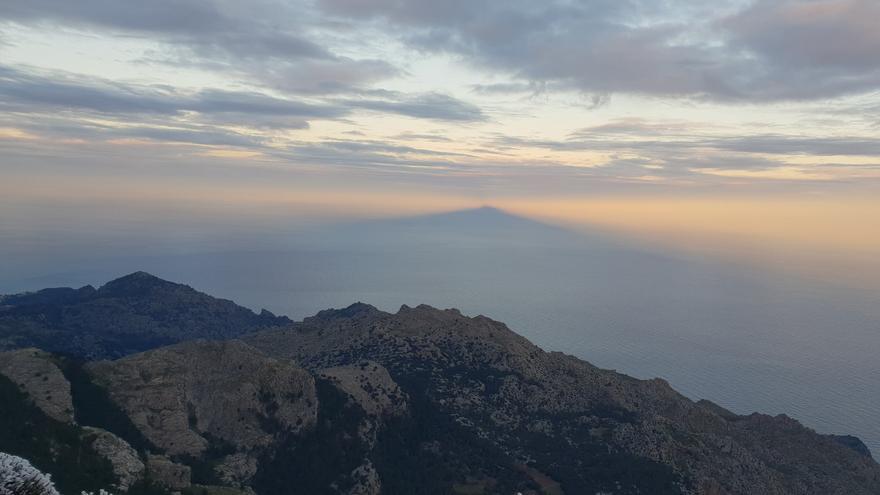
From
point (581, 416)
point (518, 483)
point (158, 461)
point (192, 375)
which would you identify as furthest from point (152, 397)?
point (581, 416)

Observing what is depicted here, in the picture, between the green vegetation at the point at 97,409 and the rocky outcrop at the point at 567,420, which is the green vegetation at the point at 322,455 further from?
the green vegetation at the point at 97,409

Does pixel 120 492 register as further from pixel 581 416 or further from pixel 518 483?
pixel 581 416

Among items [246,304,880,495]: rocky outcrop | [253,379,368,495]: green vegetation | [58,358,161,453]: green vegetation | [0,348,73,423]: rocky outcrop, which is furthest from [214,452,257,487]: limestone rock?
[246,304,880,495]: rocky outcrop

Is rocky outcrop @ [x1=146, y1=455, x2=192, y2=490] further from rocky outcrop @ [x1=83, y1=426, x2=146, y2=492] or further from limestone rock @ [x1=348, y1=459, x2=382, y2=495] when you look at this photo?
limestone rock @ [x1=348, y1=459, x2=382, y2=495]

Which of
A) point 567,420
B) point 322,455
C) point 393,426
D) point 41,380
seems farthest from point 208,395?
point 567,420

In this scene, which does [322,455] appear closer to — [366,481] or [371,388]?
[366,481]

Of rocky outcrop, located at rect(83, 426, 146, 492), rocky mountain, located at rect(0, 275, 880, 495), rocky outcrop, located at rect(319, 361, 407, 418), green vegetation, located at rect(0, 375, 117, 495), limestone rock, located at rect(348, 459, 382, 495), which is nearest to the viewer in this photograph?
green vegetation, located at rect(0, 375, 117, 495)

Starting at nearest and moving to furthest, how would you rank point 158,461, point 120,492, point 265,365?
point 120,492, point 158,461, point 265,365
